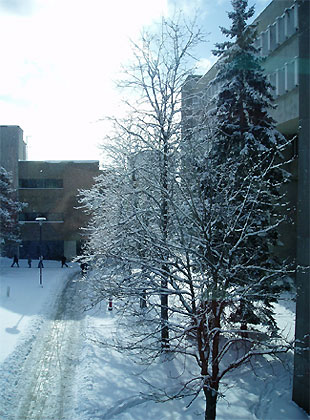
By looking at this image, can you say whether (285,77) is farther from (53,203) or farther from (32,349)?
(53,203)

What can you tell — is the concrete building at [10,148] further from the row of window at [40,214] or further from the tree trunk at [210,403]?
the tree trunk at [210,403]

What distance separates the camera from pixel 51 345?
12.5 meters

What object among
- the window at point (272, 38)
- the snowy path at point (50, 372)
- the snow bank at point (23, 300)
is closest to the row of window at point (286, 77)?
the window at point (272, 38)

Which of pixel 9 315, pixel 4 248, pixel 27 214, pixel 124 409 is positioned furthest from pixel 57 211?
pixel 124 409

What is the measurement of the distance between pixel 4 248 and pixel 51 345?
93.3 ft

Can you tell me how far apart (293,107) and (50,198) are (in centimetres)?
2734

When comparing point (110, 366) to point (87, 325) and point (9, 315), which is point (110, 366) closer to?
point (87, 325)

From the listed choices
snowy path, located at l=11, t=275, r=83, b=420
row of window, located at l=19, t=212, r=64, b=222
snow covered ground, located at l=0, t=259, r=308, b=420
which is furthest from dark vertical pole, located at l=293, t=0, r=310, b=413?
row of window, located at l=19, t=212, r=64, b=222

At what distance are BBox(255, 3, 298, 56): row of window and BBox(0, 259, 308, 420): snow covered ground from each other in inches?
587

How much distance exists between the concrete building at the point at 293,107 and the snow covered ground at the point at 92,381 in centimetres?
59

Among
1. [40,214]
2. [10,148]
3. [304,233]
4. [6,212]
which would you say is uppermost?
[10,148]

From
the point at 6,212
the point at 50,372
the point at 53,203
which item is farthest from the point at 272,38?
the point at 53,203

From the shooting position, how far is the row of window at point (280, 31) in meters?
18.9

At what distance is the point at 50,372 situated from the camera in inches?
404
